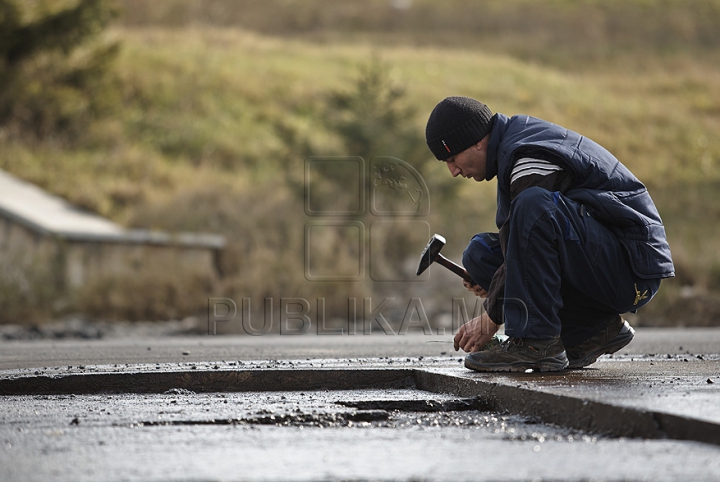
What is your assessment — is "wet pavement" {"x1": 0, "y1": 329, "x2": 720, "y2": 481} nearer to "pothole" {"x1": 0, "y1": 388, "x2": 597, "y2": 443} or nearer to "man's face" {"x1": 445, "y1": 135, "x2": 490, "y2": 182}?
"pothole" {"x1": 0, "y1": 388, "x2": 597, "y2": 443}

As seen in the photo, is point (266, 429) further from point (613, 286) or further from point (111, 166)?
point (111, 166)

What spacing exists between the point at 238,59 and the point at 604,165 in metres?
28.8

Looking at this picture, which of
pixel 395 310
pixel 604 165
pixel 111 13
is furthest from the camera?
pixel 111 13

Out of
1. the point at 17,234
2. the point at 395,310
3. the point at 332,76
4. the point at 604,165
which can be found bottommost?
the point at 395,310

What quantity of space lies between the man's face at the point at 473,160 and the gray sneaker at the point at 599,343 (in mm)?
918

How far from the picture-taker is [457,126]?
14.0 feet

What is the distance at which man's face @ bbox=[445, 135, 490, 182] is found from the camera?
4.30 m

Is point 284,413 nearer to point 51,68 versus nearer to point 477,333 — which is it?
point 477,333

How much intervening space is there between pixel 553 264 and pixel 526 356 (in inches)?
16.5

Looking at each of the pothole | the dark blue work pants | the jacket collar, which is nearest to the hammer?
the jacket collar

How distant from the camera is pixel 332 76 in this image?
3116cm

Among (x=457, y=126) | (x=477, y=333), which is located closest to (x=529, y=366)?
(x=477, y=333)

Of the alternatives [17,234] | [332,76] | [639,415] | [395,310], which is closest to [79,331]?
[17,234]

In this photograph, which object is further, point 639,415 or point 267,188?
point 267,188
